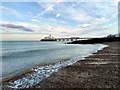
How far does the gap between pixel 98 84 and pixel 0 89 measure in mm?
6183

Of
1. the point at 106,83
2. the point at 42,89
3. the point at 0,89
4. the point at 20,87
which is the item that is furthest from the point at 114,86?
the point at 0,89

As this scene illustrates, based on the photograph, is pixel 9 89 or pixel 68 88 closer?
pixel 68 88

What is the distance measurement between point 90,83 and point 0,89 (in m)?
5.72

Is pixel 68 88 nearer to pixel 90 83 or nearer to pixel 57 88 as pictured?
pixel 57 88

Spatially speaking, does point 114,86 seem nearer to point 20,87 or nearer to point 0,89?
point 20,87

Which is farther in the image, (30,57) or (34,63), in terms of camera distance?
(30,57)

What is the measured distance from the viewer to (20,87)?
509 inches

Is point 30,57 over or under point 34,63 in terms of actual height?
under

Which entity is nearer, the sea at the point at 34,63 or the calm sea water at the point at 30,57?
the sea at the point at 34,63

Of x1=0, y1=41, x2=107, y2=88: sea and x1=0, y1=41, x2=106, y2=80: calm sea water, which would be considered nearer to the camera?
x1=0, y1=41, x2=107, y2=88: sea

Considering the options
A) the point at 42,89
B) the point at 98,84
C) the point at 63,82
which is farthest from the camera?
the point at 63,82

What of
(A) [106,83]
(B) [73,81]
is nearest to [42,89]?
(B) [73,81]

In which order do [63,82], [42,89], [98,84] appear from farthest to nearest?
[63,82] → [98,84] → [42,89]

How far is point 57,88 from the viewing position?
11.9 meters
